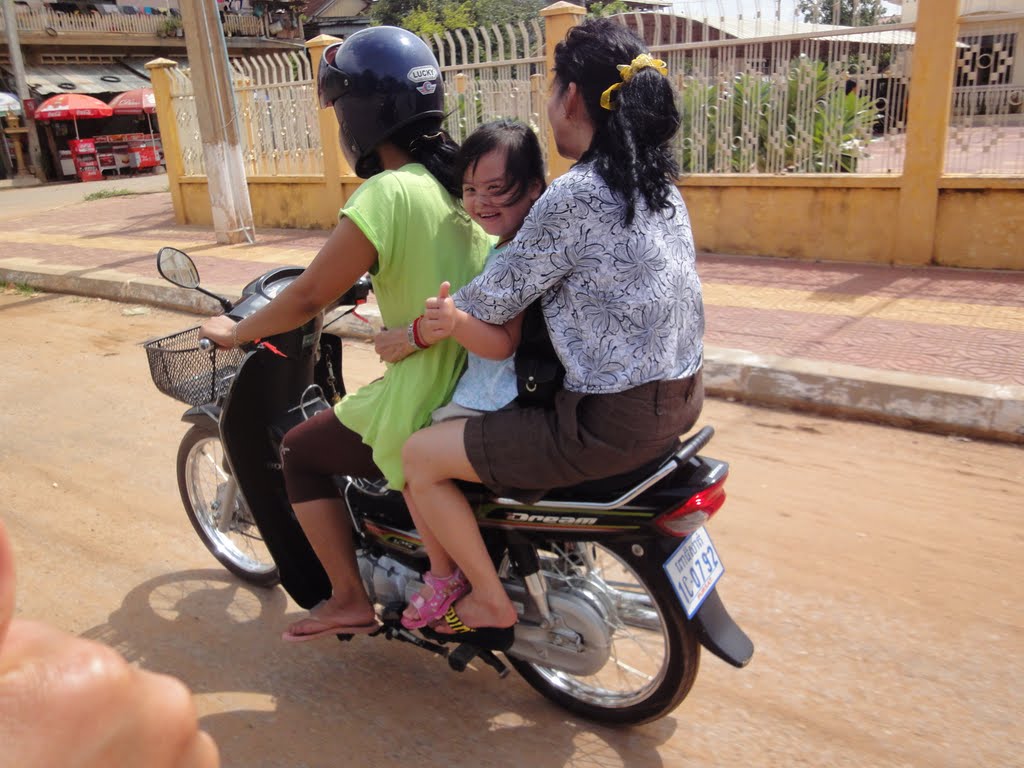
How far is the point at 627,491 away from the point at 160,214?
48.3ft

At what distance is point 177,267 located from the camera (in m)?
2.69

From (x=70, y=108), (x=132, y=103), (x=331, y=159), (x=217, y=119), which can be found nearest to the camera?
(x=217, y=119)

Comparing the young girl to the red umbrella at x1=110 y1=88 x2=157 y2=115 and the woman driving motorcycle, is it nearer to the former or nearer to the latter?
the woman driving motorcycle

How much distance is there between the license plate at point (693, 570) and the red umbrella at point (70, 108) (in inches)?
1081

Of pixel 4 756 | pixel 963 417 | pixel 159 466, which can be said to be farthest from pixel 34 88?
pixel 4 756

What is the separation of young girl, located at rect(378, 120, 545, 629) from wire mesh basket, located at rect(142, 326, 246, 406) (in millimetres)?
965

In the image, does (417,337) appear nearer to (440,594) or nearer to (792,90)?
(440,594)

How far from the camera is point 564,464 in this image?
2.16m

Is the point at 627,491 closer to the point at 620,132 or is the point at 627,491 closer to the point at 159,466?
the point at 620,132

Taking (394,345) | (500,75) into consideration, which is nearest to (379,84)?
(394,345)

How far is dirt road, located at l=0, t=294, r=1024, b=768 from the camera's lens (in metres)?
2.49

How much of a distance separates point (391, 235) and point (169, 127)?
41.5ft

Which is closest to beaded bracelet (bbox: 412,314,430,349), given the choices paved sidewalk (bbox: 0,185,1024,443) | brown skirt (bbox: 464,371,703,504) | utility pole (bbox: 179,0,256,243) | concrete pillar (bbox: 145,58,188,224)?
brown skirt (bbox: 464,371,703,504)

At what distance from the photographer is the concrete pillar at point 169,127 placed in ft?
43.1
